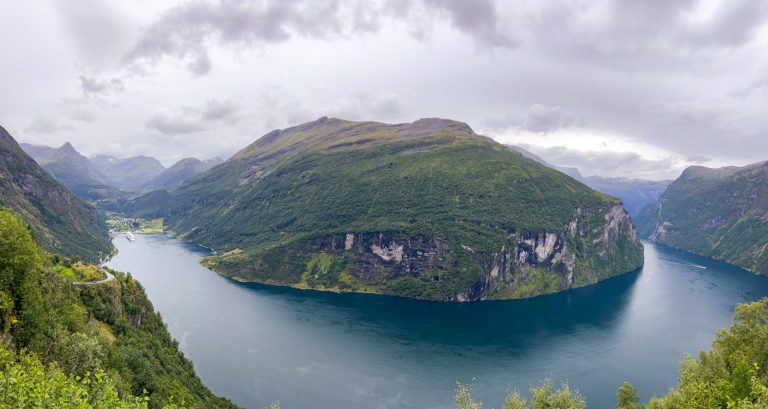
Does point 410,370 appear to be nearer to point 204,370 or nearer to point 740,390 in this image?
point 204,370

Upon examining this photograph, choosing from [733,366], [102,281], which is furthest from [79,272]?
[733,366]

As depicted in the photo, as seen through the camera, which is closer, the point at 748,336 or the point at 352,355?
the point at 748,336

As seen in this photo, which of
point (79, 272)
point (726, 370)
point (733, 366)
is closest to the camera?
point (733, 366)

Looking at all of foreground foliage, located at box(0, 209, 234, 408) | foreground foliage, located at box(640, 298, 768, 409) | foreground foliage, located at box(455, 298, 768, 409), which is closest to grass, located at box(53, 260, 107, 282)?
foreground foliage, located at box(0, 209, 234, 408)

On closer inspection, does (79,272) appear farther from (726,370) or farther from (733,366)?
(726,370)

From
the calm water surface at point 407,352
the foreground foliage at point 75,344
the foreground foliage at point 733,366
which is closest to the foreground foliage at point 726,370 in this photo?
the foreground foliage at point 733,366

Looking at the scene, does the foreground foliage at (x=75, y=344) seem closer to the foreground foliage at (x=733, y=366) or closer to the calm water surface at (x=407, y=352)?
the calm water surface at (x=407, y=352)

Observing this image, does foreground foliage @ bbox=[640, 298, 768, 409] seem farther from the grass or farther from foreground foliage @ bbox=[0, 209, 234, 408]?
the grass

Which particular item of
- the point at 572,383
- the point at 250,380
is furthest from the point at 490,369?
the point at 250,380

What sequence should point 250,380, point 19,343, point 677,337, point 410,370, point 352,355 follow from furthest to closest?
point 677,337
point 352,355
point 410,370
point 250,380
point 19,343
